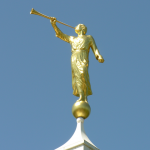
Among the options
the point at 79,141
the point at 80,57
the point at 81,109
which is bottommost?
the point at 79,141

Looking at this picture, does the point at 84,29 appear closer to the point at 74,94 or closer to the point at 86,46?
the point at 86,46

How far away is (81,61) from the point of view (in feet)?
58.9

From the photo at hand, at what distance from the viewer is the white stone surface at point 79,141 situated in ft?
54.3

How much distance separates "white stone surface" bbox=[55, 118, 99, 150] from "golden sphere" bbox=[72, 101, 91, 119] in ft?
0.47

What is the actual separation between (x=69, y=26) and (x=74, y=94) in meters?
2.29

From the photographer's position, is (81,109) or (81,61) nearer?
(81,109)

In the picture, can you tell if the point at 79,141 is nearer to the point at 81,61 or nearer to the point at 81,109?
the point at 81,109

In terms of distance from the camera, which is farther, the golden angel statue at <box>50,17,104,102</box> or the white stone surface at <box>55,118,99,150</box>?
the golden angel statue at <box>50,17,104,102</box>

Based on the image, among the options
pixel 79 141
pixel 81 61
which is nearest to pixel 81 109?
pixel 79 141

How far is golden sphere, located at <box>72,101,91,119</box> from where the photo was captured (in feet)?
56.7

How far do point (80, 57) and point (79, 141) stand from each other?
2.73 m

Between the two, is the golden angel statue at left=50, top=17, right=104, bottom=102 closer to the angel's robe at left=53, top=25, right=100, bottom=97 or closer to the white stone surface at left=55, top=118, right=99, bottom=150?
the angel's robe at left=53, top=25, right=100, bottom=97

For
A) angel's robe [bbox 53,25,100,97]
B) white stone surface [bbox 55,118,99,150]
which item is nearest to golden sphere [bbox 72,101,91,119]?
white stone surface [bbox 55,118,99,150]

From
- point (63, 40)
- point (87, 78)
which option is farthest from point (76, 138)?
point (63, 40)
